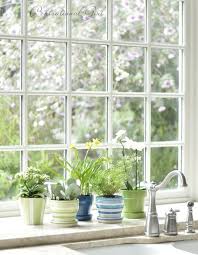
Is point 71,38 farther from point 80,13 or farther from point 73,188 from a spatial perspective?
point 73,188

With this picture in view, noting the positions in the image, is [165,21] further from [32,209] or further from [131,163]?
[32,209]

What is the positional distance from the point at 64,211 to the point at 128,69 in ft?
3.29

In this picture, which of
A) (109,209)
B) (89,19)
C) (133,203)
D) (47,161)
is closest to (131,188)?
(133,203)

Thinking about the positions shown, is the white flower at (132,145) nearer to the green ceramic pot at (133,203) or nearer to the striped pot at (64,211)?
the green ceramic pot at (133,203)

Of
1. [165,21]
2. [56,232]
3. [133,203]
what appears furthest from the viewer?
[165,21]

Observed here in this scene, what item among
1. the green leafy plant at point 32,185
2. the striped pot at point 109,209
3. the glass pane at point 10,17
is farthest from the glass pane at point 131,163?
the glass pane at point 10,17

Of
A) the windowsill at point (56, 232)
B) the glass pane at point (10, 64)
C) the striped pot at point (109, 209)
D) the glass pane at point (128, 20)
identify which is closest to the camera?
the windowsill at point (56, 232)

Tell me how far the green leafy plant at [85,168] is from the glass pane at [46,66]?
14.1 inches

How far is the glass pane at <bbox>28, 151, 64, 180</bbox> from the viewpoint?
3.46 metres

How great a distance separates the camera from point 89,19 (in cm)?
362

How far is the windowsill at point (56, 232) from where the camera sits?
2900mm

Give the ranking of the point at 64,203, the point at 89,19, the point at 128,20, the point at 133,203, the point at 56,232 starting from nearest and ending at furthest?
1. the point at 56,232
2. the point at 64,203
3. the point at 133,203
4. the point at 89,19
5. the point at 128,20

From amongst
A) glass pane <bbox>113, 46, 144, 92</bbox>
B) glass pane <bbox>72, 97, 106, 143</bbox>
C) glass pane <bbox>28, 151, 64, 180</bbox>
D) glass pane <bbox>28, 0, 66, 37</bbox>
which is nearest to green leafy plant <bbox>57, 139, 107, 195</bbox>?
glass pane <bbox>28, 151, 64, 180</bbox>

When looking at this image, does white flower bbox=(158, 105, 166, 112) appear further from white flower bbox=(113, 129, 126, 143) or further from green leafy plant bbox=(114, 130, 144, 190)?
white flower bbox=(113, 129, 126, 143)
